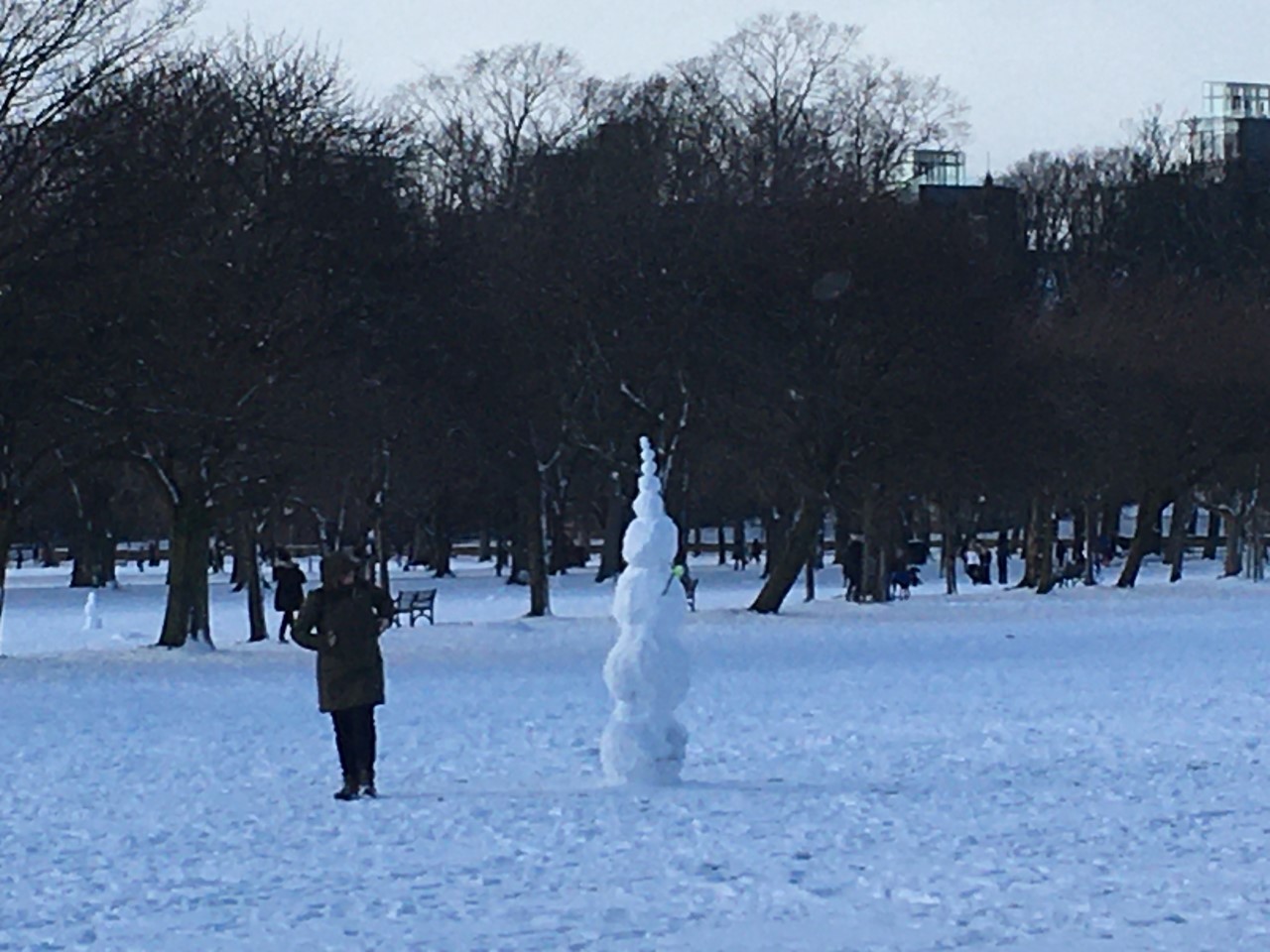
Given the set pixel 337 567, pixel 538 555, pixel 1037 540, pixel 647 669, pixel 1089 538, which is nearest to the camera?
pixel 337 567

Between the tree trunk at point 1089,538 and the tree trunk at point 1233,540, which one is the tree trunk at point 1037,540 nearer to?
the tree trunk at point 1089,538

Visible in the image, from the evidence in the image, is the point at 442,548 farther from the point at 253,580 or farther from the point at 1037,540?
the point at 253,580

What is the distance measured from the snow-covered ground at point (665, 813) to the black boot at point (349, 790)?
0.27 metres

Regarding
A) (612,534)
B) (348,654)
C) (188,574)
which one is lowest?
(348,654)

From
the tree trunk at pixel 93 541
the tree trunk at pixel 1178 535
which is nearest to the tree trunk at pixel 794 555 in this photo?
the tree trunk at pixel 1178 535

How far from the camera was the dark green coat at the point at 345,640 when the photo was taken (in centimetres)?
1622

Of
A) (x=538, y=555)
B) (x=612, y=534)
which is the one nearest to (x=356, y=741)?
(x=538, y=555)

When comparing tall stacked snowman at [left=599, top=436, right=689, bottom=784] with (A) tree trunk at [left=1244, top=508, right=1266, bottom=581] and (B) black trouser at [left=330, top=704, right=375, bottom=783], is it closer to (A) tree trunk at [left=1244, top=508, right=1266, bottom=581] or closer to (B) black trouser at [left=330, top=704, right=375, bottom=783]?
(B) black trouser at [left=330, top=704, right=375, bottom=783]

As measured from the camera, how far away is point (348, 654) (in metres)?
16.2

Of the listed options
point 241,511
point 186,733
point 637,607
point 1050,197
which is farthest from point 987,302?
point 1050,197

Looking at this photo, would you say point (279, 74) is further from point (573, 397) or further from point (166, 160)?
point (573, 397)

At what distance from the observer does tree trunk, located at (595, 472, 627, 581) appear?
226 feet

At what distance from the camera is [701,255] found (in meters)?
46.8

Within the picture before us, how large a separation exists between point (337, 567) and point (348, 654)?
1.86 feet
